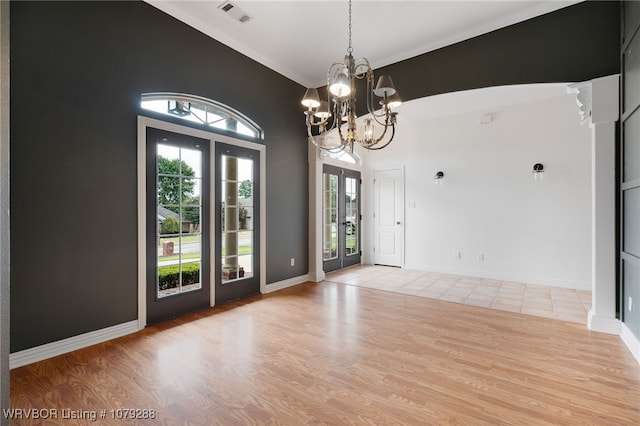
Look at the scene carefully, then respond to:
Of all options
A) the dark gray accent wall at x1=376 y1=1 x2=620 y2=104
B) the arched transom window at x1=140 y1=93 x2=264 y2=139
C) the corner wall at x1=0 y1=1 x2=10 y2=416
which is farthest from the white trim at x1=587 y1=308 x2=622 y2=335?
the arched transom window at x1=140 y1=93 x2=264 y2=139

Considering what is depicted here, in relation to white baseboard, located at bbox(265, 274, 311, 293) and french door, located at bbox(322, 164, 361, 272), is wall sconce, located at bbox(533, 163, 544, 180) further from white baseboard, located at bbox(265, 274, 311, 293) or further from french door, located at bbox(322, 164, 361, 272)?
white baseboard, located at bbox(265, 274, 311, 293)

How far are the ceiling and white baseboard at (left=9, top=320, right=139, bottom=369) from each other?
341 cm

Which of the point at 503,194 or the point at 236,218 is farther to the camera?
the point at 503,194

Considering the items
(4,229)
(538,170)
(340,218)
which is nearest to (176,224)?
(4,229)

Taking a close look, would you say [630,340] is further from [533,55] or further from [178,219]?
[178,219]

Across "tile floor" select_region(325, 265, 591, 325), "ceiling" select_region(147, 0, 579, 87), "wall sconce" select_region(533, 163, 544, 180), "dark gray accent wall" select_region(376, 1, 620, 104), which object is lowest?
"tile floor" select_region(325, 265, 591, 325)

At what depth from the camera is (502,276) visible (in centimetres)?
542

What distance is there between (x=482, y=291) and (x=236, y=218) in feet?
12.6

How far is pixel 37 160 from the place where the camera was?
8.18ft

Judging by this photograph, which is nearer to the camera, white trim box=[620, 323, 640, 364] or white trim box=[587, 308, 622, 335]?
white trim box=[620, 323, 640, 364]

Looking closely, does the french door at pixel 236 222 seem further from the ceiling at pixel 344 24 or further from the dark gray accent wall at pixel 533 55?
the dark gray accent wall at pixel 533 55

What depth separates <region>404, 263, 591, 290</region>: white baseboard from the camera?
15.9 feet

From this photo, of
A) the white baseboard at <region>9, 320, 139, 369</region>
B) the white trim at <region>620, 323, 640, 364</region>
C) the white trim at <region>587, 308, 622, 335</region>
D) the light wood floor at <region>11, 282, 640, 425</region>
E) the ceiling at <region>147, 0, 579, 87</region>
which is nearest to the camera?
the light wood floor at <region>11, 282, 640, 425</region>

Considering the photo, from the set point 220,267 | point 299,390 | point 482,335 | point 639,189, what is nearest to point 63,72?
point 220,267
